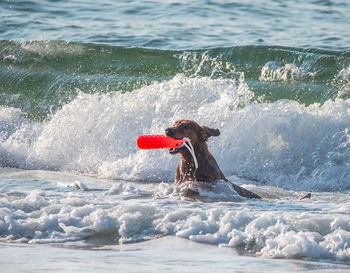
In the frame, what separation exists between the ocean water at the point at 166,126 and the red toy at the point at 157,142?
1.80 feet

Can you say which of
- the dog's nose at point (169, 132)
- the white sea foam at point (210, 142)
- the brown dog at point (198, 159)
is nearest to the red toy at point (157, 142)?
the dog's nose at point (169, 132)

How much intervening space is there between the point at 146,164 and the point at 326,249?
479cm

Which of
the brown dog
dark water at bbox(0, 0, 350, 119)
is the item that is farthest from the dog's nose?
dark water at bbox(0, 0, 350, 119)

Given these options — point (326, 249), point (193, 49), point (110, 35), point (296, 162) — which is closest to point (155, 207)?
point (326, 249)

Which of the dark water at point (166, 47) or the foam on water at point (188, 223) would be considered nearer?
the foam on water at point (188, 223)

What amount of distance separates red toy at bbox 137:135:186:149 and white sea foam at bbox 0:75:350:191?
7.00ft

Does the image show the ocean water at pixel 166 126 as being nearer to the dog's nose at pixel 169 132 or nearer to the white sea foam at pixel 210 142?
the white sea foam at pixel 210 142

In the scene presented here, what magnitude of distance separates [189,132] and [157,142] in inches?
21.1

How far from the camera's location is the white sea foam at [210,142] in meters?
9.69

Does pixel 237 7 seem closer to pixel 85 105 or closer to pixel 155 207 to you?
pixel 85 105

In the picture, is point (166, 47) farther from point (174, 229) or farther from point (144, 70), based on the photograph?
point (174, 229)

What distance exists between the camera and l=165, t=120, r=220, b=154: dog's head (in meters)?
7.50

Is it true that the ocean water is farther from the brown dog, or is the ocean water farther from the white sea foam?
the brown dog

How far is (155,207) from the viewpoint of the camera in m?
6.41
